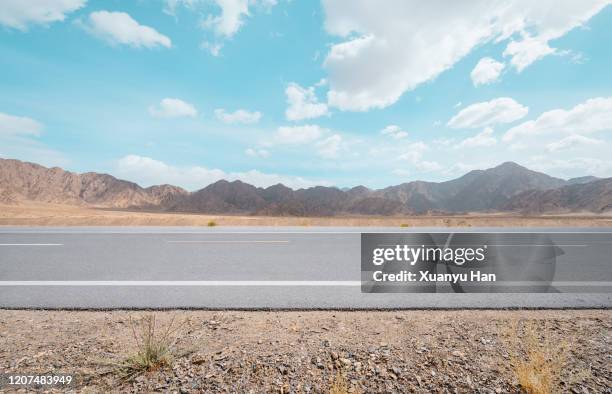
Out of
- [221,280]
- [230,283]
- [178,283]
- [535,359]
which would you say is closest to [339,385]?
[535,359]

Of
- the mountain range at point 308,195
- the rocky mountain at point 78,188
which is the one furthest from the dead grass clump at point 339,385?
the rocky mountain at point 78,188

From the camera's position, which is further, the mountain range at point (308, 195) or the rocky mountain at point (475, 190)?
the rocky mountain at point (475, 190)

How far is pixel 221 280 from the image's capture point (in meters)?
5.31

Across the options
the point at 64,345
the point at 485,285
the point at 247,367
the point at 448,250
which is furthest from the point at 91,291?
Answer: the point at 448,250

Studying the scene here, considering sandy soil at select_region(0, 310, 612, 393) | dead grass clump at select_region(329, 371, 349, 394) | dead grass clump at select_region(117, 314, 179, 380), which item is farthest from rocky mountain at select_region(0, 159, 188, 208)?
dead grass clump at select_region(329, 371, 349, 394)

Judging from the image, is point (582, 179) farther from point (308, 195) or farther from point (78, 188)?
point (78, 188)

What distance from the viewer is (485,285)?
16.4 feet

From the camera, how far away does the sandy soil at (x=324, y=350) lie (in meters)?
2.47

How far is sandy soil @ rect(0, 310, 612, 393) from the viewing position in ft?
8.10

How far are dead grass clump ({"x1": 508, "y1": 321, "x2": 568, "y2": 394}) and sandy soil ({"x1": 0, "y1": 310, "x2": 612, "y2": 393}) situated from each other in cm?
2

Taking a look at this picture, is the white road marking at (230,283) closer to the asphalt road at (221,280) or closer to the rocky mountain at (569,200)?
the asphalt road at (221,280)

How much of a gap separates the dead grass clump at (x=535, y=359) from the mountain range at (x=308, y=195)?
8748 cm

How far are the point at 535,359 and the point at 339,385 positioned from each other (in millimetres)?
1617

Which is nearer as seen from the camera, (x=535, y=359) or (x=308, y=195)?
(x=535, y=359)
